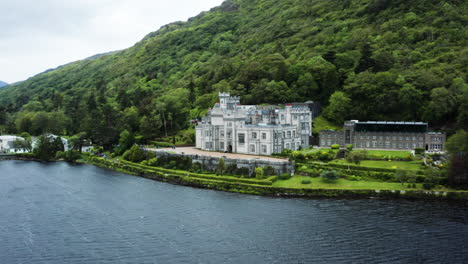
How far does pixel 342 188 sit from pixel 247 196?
12186 millimetres

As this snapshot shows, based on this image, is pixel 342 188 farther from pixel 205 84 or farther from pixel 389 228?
pixel 205 84

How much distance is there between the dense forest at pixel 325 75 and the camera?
81938 millimetres

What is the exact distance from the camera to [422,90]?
8112 centimetres

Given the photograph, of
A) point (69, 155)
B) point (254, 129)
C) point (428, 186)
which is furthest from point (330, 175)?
point (69, 155)

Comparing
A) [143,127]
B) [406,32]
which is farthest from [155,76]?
[406,32]

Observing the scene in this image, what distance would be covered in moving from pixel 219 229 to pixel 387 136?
132ft

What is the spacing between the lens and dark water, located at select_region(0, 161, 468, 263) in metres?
35.2

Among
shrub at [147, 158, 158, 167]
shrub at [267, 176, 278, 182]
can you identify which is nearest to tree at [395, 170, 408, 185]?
shrub at [267, 176, 278, 182]

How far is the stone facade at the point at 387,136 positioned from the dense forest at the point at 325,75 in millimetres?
6600

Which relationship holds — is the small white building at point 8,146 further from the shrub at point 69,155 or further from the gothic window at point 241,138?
the gothic window at point 241,138

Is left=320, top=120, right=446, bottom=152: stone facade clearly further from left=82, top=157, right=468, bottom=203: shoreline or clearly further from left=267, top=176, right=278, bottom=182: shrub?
left=267, top=176, right=278, bottom=182: shrub

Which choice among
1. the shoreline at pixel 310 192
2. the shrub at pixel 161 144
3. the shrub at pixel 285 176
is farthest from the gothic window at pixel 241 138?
the shrub at pixel 161 144

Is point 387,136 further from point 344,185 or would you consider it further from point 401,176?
point 344,185

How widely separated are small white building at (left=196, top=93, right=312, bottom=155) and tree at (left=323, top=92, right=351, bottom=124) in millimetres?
9416
